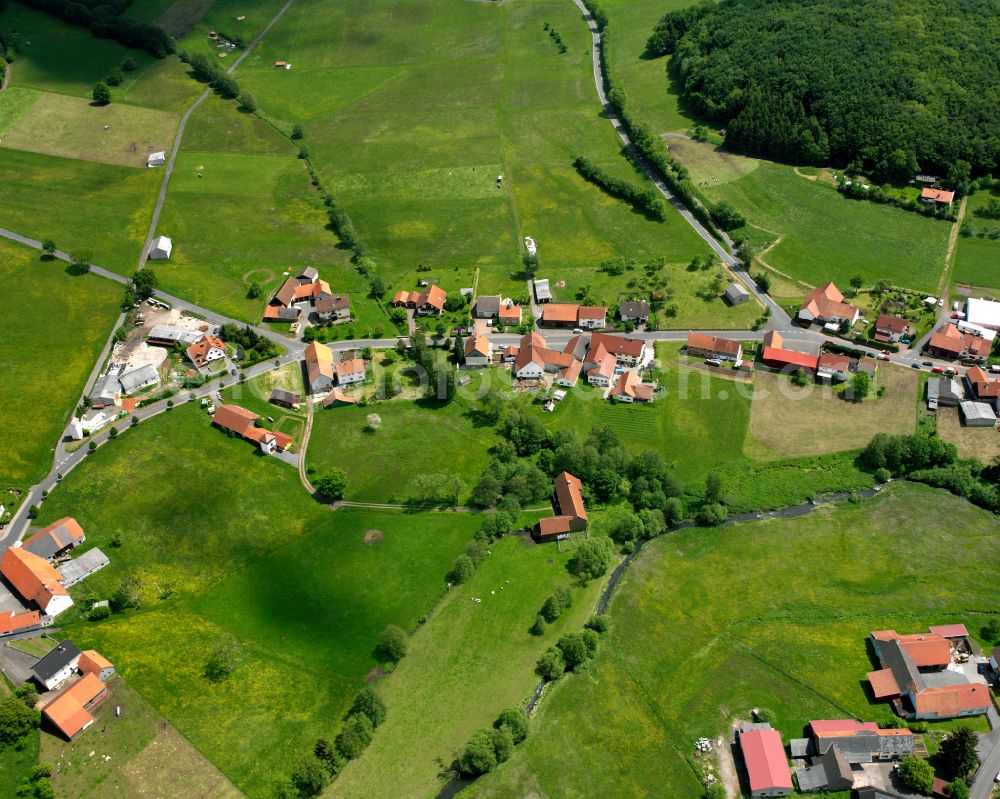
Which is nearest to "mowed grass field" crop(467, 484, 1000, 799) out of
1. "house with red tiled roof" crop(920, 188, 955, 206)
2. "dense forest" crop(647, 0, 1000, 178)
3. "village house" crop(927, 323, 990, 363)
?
"village house" crop(927, 323, 990, 363)

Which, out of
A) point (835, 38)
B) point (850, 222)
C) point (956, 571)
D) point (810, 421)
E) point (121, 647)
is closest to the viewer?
point (121, 647)

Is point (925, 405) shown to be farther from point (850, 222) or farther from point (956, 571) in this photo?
point (850, 222)

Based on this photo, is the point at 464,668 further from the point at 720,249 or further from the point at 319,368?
the point at 720,249

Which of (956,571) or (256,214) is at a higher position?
(256,214)

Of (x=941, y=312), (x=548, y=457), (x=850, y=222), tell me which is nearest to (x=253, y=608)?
(x=548, y=457)

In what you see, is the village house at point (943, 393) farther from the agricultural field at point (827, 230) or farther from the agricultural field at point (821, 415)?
the agricultural field at point (827, 230)

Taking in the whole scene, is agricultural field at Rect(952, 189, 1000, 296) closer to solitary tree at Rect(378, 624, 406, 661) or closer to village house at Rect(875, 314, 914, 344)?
village house at Rect(875, 314, 914, 344)

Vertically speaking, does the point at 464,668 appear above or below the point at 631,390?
below

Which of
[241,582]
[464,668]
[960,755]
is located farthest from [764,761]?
[241,582]
